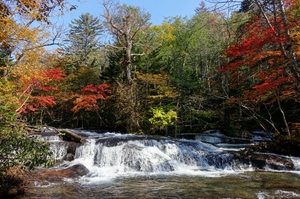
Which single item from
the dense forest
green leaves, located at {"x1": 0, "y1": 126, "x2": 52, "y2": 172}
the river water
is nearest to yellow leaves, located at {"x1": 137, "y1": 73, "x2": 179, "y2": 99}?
the dense forest

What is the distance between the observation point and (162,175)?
27.6 ft

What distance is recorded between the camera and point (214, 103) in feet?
59.6

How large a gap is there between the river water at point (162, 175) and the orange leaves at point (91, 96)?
7.87 meters

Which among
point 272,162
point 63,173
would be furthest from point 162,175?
point 272,162

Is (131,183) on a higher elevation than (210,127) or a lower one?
lower

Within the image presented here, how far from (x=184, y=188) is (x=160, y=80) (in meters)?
10.4

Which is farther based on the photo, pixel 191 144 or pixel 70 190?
pixel 191 144

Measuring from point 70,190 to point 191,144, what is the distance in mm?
6346

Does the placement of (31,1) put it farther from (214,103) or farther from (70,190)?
(214,103)

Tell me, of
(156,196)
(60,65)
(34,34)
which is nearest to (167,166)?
(156,196)

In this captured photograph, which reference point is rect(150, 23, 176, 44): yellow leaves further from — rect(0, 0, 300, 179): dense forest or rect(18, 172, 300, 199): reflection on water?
rect(18, 172, 300, 199): reflection on water

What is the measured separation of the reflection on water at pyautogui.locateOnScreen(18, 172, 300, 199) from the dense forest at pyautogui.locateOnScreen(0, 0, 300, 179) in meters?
1.76

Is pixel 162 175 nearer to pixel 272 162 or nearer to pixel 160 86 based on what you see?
pixel 272 162

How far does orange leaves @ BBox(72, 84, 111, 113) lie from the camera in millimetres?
18391
